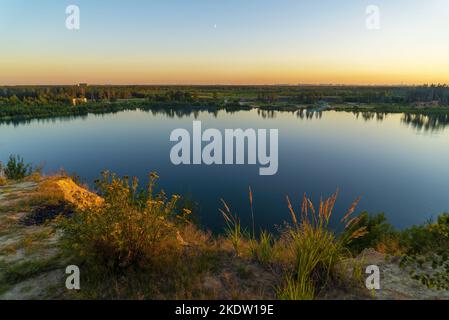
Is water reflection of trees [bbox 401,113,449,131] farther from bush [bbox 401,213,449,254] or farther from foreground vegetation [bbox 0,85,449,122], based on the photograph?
bush [bbox 401,213,449,254]

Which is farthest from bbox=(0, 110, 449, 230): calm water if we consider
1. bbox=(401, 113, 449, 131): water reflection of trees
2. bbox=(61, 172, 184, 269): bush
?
bbox=(61, 172, 184, 269): bush

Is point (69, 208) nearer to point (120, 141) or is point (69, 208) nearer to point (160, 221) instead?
point (160, 221)

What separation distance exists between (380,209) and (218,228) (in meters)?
10.2

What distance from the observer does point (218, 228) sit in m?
13.4

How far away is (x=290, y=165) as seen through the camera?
23.4 m

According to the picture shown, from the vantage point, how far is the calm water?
16500 mm

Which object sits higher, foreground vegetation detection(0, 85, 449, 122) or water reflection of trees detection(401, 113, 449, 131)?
foreground vegetation detection(0, 85, 449, 122)

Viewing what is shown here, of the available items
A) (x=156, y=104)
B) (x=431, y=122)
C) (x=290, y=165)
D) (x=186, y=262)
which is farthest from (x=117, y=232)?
(x=156, y=104)

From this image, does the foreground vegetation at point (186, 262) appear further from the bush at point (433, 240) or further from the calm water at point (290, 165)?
the calm water at point (290, 165)

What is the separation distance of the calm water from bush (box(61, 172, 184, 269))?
10366 millimetres

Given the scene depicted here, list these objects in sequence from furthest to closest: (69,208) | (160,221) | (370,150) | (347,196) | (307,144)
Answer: (307,144)
(370,150)
(347,196)
(69,208)
(160,221)

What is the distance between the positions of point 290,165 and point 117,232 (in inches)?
847
